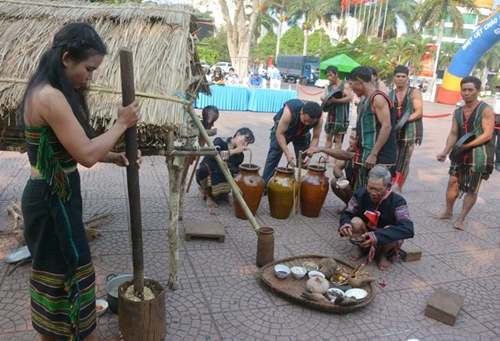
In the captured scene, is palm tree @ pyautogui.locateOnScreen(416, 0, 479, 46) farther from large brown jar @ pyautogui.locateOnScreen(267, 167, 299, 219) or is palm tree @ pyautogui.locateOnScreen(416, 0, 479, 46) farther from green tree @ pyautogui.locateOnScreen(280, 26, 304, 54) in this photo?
large brown jar @ pyautogui.locateOnScreen(267, 167, 299, 219)

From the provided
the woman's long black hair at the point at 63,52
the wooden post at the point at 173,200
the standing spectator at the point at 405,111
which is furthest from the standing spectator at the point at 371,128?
the woman's long black hair at the point at 63,52

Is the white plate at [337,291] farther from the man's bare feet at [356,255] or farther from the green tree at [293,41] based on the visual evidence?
the green tree at [293,41]

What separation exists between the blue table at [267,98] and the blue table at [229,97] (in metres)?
0.23

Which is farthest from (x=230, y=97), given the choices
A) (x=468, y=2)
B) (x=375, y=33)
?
(x=375, y=33)

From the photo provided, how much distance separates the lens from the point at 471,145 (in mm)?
4613

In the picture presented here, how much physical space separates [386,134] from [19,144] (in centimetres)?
351

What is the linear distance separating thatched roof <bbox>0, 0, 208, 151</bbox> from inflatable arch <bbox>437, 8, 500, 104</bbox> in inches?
748

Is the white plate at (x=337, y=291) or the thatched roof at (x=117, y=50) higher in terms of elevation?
the thatched roof at (x=117, y=50)

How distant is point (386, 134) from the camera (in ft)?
13.9

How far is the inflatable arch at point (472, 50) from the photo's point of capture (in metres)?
17.7

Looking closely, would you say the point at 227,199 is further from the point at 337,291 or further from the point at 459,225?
the point at 459,225

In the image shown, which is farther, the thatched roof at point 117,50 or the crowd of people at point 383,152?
the crowd of people at point 383,152

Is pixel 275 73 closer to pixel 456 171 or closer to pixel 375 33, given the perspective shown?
pixel 456 171

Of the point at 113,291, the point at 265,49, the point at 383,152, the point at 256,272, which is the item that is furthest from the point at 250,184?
the point at 265,49
